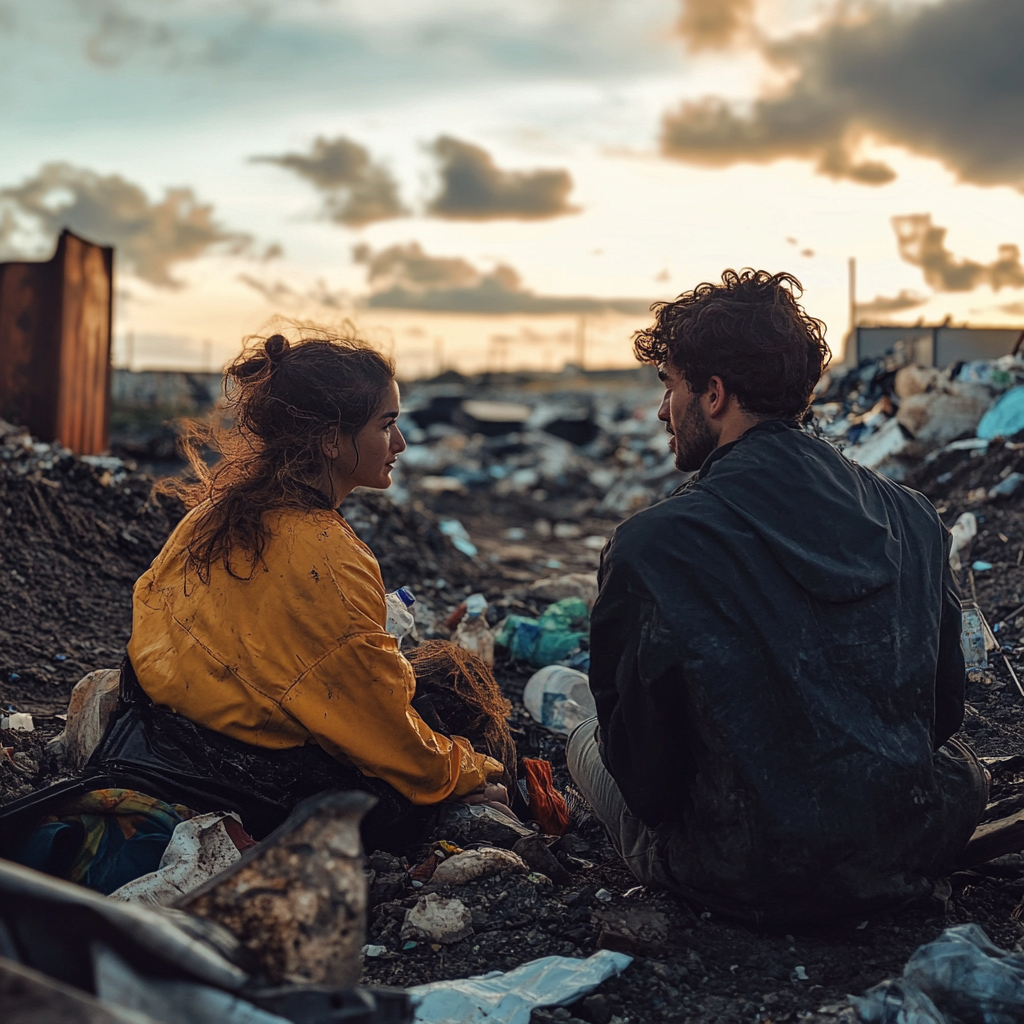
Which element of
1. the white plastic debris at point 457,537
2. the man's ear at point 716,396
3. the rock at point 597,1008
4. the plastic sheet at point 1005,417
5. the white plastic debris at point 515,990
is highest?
the plastic sheet at point 1005,417

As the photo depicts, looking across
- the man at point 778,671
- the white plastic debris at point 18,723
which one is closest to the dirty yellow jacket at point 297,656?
the man at point 778,671

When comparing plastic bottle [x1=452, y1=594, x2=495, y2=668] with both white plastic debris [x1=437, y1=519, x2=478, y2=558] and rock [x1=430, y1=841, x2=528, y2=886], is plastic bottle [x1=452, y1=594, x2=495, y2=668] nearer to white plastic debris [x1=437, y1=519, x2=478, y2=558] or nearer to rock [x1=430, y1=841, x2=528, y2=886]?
rock [x1=430, y1=841, x2=528, y2=886]

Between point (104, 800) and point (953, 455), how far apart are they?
6.94m

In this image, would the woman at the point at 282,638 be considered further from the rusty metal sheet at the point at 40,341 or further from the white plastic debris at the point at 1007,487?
Answer: the rusty metal sheet at the point at 40,341

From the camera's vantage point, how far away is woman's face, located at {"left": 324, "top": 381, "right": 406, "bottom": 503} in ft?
8.19

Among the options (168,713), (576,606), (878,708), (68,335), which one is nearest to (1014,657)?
(576,606)

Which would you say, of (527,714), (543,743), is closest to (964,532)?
(527,714)

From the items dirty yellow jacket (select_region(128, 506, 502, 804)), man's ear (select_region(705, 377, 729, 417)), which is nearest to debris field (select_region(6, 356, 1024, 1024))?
dirty yellow jacket (select_region(128, 506, 502, 804))

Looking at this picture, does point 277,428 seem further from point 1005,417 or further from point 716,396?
point 1005,417

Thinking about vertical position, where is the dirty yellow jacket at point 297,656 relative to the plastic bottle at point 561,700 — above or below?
above

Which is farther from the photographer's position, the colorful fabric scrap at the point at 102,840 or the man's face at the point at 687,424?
the man's face at the point at 687,424

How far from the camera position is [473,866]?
8.01 ft

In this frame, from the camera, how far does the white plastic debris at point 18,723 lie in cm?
340

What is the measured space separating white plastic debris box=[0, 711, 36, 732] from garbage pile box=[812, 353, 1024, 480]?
5825 mm
